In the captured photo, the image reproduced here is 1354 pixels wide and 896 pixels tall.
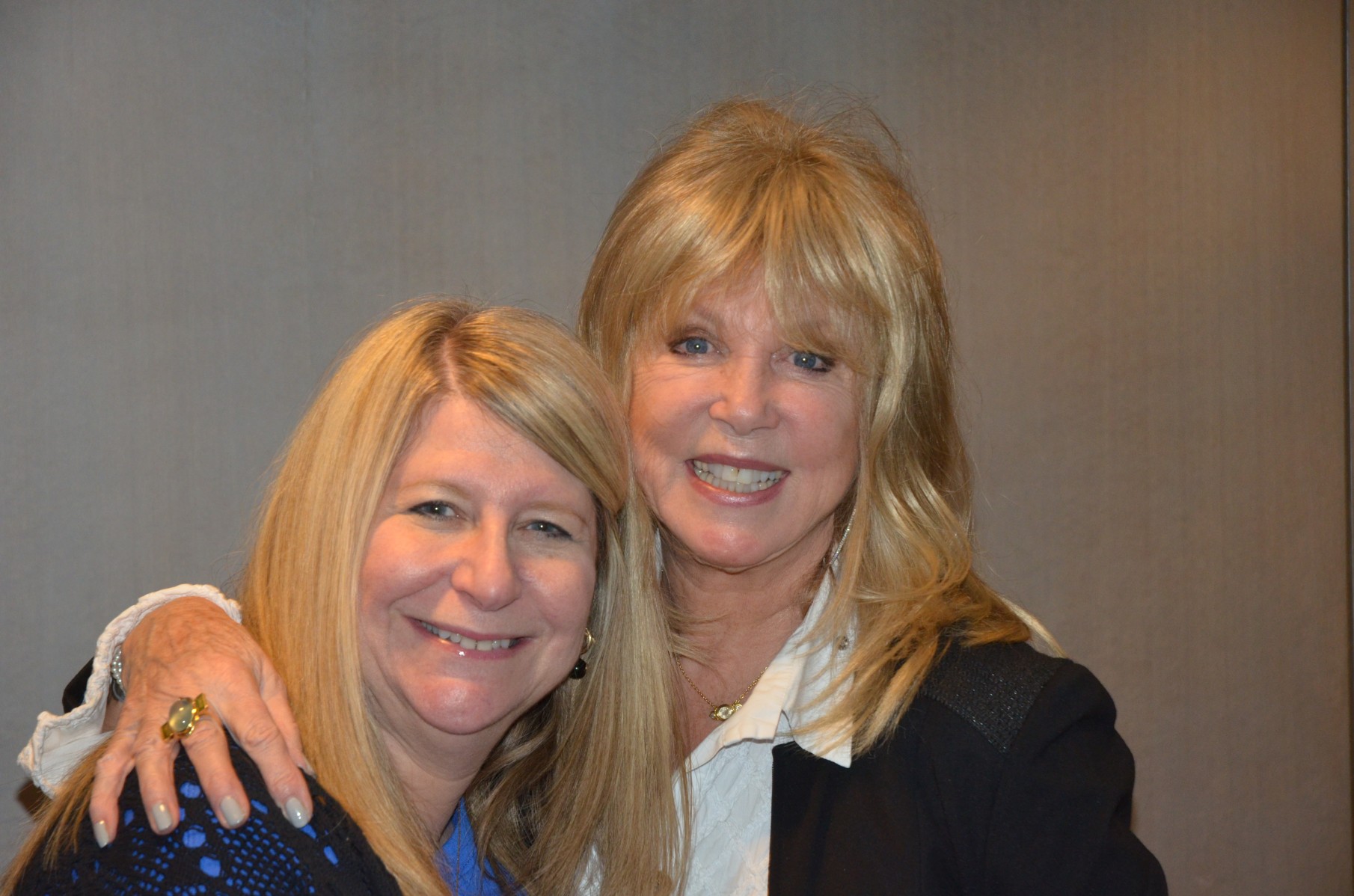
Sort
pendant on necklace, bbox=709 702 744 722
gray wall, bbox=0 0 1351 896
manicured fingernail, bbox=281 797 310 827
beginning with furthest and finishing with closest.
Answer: gray wall, bbox=0 0 1351 896
pendant on necklace, bbox=709 702 744 722
manicured fingernail, bbox=281 797 310 827

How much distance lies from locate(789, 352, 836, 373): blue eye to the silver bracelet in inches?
39.4

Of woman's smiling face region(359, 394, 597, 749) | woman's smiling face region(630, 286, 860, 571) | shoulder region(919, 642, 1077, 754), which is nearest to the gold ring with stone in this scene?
woman's smiling face region(359, 394, 597, 749)

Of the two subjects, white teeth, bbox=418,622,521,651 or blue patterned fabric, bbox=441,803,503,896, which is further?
blue patterned fabric, bbox=441,803,503,896

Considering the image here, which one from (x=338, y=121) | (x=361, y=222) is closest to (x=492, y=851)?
(x=361, y=222)

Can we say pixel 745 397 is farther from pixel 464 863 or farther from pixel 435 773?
pixel 464 863

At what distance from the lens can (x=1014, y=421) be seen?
313 cm

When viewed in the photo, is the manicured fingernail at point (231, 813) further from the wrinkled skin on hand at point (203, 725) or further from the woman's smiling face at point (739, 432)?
the woman's smiling face at point (739, 432)

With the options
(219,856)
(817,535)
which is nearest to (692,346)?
(817,535)

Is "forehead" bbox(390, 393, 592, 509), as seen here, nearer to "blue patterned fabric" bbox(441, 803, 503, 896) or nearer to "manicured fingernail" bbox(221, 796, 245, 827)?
"manicured fingernail" bbox(221, 796, 245, 827)

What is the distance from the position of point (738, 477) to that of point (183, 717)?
832 mm

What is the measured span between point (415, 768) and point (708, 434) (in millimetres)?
614

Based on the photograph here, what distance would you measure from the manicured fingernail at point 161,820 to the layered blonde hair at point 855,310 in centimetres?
84

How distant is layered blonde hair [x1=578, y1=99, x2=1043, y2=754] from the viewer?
1.72m

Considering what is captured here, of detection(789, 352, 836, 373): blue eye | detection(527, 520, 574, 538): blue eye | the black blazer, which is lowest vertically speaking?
the black blazer
